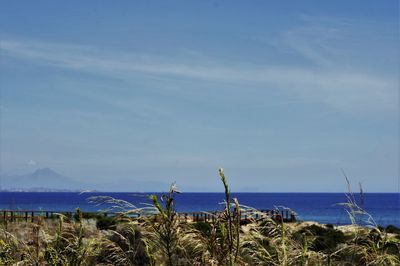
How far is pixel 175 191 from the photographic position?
5.86 m

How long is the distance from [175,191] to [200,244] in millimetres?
1066

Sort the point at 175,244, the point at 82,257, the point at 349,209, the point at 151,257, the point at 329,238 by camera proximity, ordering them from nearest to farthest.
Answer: the point at 151,257, the point at 175,244, the point at 82,257, the point at 349,209, the point at 329,238

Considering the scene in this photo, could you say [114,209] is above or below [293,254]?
above

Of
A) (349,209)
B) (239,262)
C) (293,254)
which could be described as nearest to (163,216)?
(239,262)

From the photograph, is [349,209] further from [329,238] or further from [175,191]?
[329,238]

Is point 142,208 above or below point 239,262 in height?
above

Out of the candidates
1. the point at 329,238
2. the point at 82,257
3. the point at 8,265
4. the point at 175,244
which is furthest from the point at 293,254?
the point at 329,238

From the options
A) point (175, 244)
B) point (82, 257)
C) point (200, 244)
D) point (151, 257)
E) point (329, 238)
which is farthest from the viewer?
point (329, 238)

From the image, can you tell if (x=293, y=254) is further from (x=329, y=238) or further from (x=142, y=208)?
(x=329, y=238)

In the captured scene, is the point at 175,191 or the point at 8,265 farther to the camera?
the point at 8,265

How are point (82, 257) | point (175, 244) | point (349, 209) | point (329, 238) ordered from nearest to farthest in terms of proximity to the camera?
point (175, 244), point (82, 257), point (349, 209), point (329, 238)

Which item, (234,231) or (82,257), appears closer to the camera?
(234,231)

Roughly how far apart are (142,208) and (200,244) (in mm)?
773

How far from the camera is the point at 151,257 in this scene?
5848 mm
